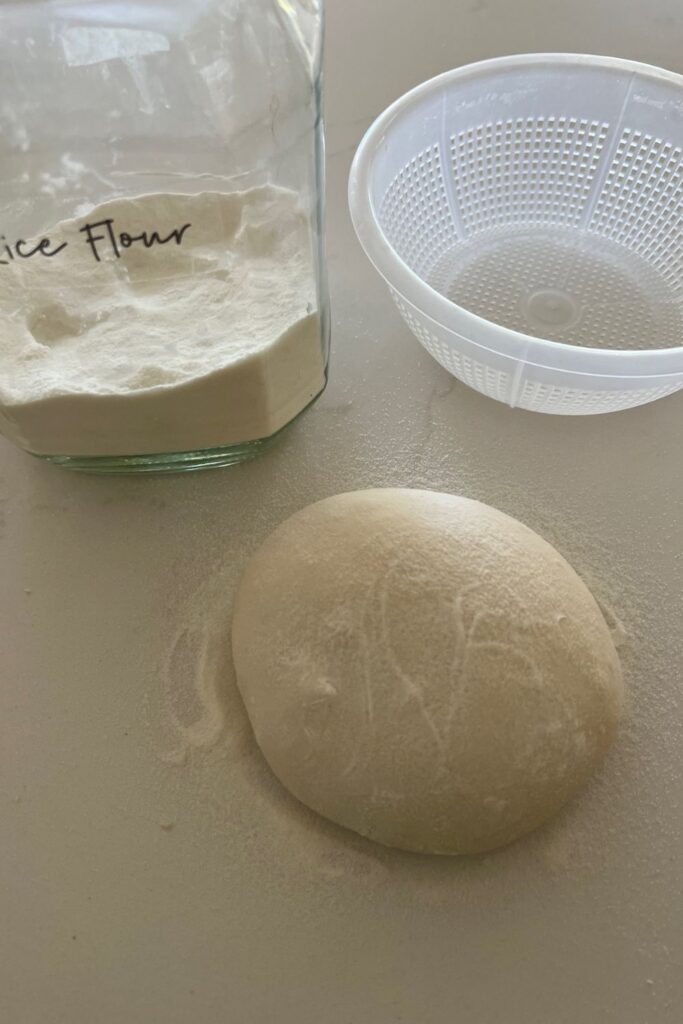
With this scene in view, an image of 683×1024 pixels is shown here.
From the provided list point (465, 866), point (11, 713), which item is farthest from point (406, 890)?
point (11, 713)

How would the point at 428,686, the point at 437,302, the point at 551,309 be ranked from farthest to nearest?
the point at 551,309, the point at 437,302, the point at 428,686

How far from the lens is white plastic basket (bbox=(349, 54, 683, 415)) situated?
0.78m

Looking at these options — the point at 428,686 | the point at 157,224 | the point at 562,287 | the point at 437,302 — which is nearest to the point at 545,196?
the point at 562,287

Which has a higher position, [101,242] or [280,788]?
[101,242]

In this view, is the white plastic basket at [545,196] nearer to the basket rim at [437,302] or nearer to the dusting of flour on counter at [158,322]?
the basket rim at [437,302]

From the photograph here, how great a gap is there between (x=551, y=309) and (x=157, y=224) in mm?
372

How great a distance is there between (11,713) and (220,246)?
364mm

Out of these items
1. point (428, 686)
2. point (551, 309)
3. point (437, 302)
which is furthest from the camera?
point (551, 309)

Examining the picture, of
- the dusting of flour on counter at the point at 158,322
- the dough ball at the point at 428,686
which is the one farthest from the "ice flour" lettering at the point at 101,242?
the dough ball at the point at 428,686

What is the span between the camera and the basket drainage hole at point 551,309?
2.63 ft

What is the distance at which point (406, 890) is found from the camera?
540 mm

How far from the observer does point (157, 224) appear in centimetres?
65

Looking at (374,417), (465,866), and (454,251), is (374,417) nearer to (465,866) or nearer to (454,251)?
(454,251)

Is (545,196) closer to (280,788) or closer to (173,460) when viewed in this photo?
(173,460)
